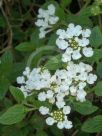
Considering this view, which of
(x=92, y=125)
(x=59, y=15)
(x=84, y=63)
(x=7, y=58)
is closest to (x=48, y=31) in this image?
(x=59, y=15)

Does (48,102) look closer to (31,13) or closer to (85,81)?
(85,81)

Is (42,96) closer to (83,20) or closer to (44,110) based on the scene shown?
(44,110)

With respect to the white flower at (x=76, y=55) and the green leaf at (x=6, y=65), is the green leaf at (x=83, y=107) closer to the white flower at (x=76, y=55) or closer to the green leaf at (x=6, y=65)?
the white flower at (x=76, y=55)

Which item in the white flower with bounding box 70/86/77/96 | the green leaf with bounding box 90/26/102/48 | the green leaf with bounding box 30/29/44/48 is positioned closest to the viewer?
the white flower with bounding box 70/86/77/96

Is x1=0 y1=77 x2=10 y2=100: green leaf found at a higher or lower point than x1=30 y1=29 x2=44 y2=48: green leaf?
lower

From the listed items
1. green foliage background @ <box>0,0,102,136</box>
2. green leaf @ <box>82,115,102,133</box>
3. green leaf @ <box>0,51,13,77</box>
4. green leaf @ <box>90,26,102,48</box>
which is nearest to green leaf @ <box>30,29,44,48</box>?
green foliage background @ <box>0,0,102,136</box>

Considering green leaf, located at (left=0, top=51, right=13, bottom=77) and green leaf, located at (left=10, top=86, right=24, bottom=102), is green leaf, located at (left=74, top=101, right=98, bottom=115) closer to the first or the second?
green leaf, located at (left=10, top=86, right=24, bottom=102)
